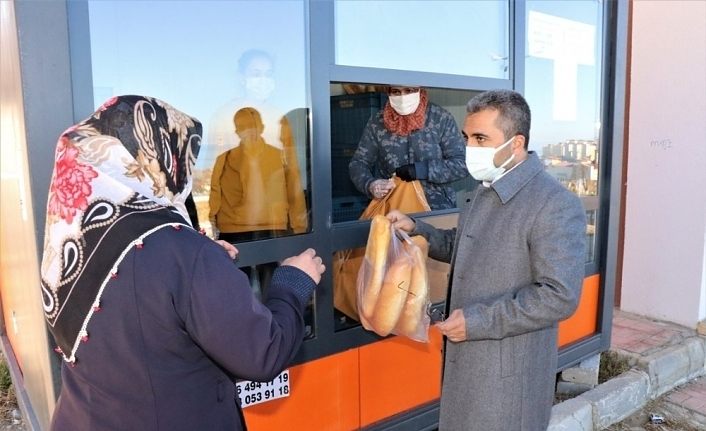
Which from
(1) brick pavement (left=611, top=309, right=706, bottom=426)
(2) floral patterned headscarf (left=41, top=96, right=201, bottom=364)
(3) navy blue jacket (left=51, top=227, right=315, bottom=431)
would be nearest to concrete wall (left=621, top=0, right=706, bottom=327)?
(1) brick pavement (left=611, top=309, right=706, bottom=426)

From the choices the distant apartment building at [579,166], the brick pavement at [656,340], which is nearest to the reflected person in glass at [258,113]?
the distant apartment building at [579,166]

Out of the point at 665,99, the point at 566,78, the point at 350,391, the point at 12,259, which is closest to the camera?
the point at 350,391

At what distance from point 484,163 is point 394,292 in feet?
1.94

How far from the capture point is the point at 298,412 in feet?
8.11

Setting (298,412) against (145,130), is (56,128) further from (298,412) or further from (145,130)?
(298,412)

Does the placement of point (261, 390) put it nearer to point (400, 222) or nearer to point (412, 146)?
point (400, 222)

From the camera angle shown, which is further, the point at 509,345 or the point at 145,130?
the point at 509,345

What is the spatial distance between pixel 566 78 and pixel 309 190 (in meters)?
2.26

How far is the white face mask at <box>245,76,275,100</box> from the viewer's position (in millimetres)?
2482

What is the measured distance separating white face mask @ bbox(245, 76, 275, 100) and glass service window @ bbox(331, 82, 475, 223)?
20.2 inches

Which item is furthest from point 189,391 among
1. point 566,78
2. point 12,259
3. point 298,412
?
point 566,78

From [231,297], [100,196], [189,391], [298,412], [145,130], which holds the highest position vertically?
[145,130]

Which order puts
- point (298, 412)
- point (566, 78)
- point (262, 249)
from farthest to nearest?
point (566, 78) → point (298, 412) → point (262, 249)

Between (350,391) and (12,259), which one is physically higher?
(12,259)
